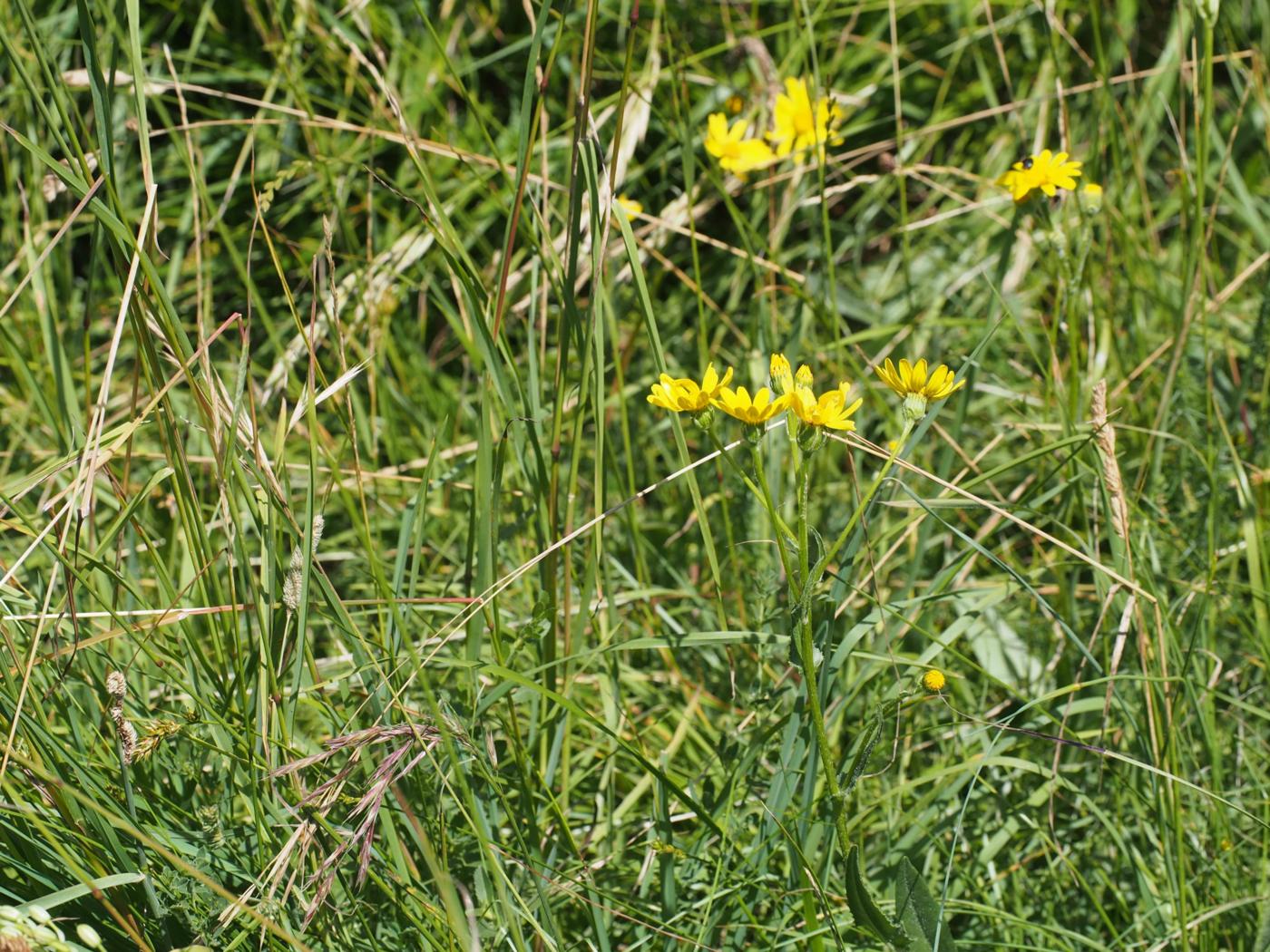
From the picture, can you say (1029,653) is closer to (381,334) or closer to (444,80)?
(381,334)

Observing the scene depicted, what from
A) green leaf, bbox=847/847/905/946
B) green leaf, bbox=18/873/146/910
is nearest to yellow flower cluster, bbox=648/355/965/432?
green leaf, bbox=847/847/905/946

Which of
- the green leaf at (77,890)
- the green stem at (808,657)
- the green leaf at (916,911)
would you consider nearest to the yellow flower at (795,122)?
the green stem at (808,657)

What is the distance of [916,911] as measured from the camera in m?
1.01

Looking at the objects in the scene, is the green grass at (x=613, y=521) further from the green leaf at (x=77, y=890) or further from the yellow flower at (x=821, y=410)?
the yellow flower at (x=821, y=410)

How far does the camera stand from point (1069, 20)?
Answer: 220 centimetres

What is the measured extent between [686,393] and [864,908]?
48 cm

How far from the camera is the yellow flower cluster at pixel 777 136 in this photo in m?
1.61

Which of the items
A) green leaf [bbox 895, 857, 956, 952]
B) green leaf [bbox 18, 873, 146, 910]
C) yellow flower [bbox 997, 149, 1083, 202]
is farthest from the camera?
yellow flower [bbox 997, 149, 1083, 202]

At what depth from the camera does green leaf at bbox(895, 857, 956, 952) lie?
0.99 m

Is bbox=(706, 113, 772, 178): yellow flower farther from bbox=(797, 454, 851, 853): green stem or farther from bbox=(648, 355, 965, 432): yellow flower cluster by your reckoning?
bbox=(797, 454, 851, 853): green stem

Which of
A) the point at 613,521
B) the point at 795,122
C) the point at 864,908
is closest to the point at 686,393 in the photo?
the point at 864,908

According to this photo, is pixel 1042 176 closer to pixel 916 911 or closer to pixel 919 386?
pixel 919 386

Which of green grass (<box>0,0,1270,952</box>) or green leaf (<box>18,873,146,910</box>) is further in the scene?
green grass (<box>0,0,1270,952</box>)

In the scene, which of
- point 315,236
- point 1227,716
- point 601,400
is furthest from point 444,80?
point 1227,716
